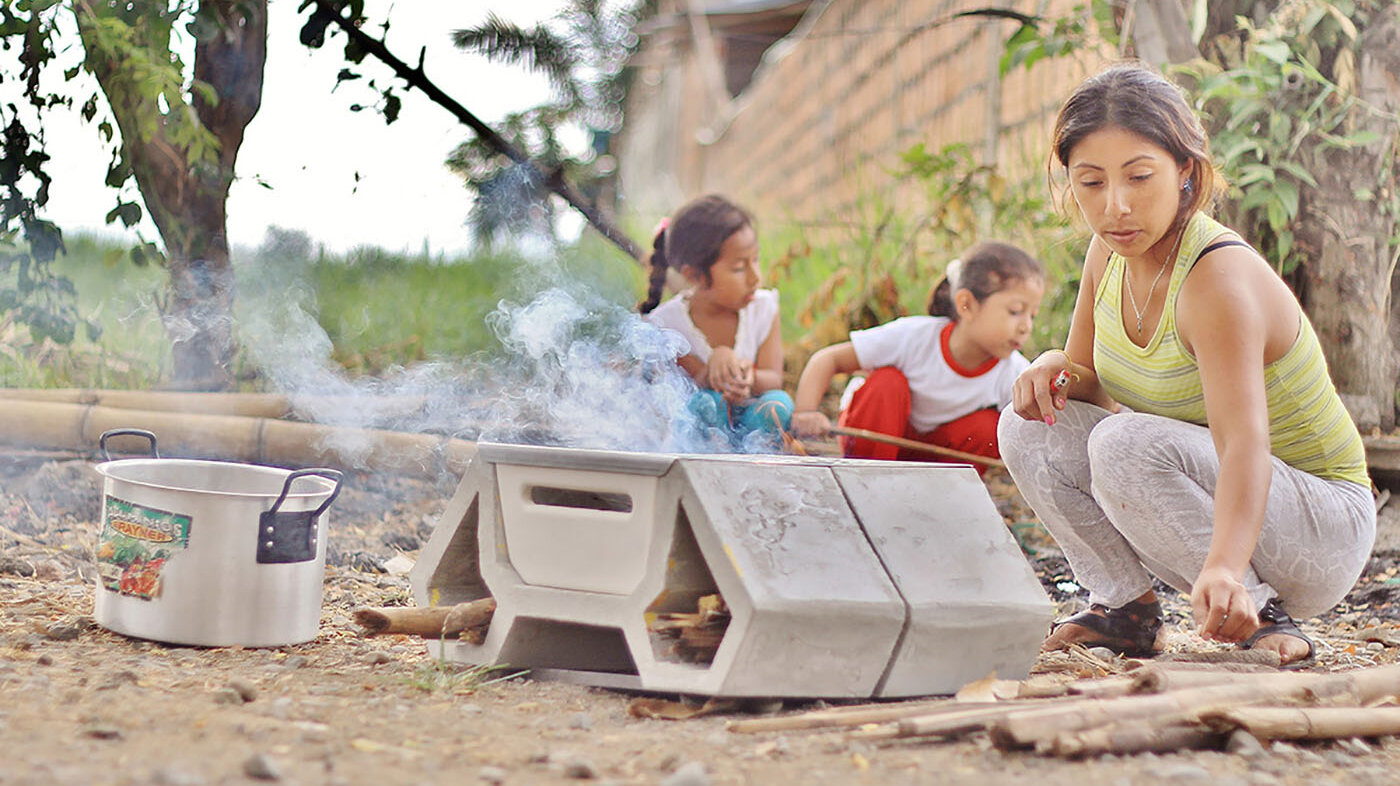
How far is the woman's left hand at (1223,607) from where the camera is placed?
1941 millimetres

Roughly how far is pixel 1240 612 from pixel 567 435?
1.80 metres

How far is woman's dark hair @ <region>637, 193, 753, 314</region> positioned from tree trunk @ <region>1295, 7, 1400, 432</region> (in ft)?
5.76

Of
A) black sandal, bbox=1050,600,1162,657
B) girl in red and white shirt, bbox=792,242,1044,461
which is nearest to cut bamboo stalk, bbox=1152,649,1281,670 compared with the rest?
black sandal, bbox=1050,600,1162,657

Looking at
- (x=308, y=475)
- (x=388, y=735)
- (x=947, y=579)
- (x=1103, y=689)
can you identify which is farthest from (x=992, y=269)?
(x=388, y=735)

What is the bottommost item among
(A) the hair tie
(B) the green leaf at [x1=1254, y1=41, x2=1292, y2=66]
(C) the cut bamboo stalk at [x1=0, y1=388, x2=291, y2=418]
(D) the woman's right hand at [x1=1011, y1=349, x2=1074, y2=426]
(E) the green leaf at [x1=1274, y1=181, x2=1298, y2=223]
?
(C) the cut bamboo stalk at [x1=0, y1=388, x2=291, y2=418]

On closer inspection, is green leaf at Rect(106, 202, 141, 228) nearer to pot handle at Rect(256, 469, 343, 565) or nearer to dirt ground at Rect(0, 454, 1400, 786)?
dirt ground at Rect(0, 454, 1400, 786)

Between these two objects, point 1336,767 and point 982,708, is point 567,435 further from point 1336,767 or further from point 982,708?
point 1336,767

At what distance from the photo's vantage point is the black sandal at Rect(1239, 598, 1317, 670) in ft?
7.89

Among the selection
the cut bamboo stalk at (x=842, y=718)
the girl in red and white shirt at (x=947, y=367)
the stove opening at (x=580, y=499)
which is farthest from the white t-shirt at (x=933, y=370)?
the cut bamboo stalk at (x=842, y=718)

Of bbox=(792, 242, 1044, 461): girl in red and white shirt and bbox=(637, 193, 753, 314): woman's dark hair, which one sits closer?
bbox=(792, 242, 1044, 461): girl in red and white shirt

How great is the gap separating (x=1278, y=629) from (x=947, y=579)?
0.85m

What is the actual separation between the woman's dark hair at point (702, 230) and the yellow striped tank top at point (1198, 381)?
1497 millimetres

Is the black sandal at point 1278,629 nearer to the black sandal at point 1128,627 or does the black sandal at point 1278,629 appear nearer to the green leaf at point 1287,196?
the black sandal at point 1128,627

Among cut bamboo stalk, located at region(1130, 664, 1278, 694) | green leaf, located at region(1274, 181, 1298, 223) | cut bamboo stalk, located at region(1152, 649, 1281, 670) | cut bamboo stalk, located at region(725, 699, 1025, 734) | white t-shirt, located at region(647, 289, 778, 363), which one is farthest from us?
white t-shirt, located at region(647, 289, 778, 363)
